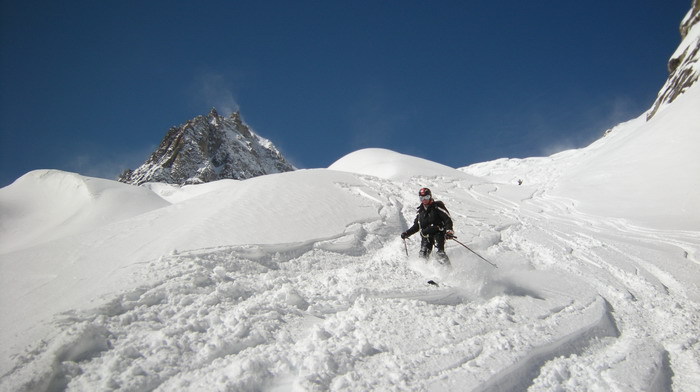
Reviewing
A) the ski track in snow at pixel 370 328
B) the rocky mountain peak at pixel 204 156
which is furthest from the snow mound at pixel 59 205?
the rocky mountain peak at pixel 204 156

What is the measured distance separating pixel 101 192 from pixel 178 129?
412 ft

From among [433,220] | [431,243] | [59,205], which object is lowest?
[431,243]

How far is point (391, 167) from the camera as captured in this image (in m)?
21.5

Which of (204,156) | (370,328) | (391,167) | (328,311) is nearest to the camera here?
(370,328)

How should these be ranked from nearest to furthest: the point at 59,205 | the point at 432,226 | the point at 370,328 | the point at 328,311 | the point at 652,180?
the point at 370,328 → the point at 328,311 → the point at 432,226 → the point at 652,180 → the point at 59,205

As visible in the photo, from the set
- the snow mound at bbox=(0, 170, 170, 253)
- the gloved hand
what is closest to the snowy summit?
the gloved hand

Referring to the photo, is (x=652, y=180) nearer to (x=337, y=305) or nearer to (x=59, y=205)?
(x=337, y=305)

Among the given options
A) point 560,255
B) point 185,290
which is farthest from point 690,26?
point 185,290

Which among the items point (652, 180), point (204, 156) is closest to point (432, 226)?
point (652, 180)

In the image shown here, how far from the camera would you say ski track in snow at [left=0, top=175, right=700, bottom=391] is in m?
2.82

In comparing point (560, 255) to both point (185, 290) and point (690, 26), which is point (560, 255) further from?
point (690, 26)

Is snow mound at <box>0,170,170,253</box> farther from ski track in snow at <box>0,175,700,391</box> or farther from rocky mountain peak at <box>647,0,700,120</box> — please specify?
rocky mountain peak at <box>647,0,700,120</box>

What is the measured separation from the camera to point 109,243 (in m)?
6.91

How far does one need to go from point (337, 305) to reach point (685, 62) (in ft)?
180
